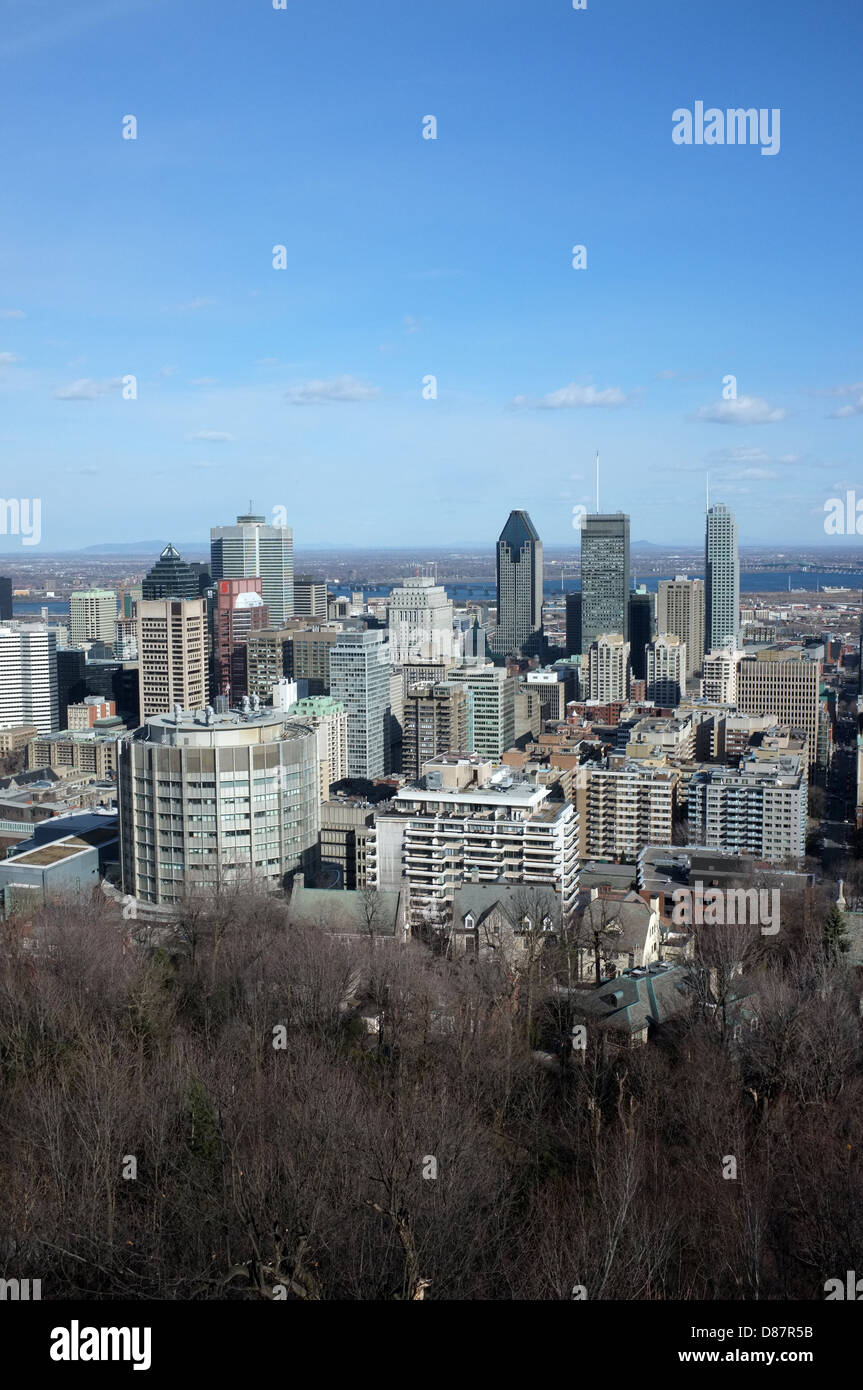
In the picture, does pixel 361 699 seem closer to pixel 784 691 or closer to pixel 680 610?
pixel 784 691

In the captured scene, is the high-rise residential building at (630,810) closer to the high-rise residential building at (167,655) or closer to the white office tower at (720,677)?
the high-rise residential building at (167,655)

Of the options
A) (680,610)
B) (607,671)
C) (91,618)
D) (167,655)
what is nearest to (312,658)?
(167,655)

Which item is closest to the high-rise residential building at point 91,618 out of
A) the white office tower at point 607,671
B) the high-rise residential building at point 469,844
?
the white office tower at point 607,671

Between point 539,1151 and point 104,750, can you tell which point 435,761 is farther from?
point 104,750

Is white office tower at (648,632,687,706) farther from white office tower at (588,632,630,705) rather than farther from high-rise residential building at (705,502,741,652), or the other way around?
high-rise residential building at (705,502,741,652)
